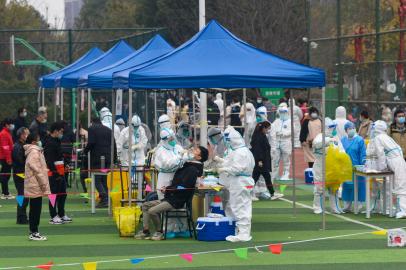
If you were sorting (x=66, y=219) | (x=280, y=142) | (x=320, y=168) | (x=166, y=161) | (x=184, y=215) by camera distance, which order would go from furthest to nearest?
1. (x=280, y=142)
2. (x=320, y=168)
3. (x=66, y=219)
4. (x=184, y=215)
5. (x=166, y=161)

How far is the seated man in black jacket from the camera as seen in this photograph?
54.9 ft

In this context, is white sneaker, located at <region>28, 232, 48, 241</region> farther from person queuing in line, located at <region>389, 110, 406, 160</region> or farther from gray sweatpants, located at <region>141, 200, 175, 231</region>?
person queuing in line, located at <region>389, 110, 406, 160</region>

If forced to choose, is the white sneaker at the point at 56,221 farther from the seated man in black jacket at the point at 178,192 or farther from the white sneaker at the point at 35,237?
the seated man in black jacket at the point at 178,192

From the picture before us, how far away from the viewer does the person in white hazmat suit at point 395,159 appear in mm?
19641

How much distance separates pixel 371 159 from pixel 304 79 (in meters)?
3.36

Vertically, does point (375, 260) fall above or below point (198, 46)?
below

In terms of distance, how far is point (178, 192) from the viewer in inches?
659

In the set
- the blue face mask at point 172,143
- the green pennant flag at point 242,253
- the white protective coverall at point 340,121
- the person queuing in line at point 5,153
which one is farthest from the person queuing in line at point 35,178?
the white protective coverall at point 340,121

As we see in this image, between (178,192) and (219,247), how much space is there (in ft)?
3.90

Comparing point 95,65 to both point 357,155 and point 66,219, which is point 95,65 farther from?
point 357,155

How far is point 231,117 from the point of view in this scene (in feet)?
121

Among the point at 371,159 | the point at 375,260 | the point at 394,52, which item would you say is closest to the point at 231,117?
the point at 394,52

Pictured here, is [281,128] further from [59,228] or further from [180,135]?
[59,228]

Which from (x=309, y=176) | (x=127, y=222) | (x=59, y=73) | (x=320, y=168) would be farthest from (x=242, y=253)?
(x=59, y=73)
